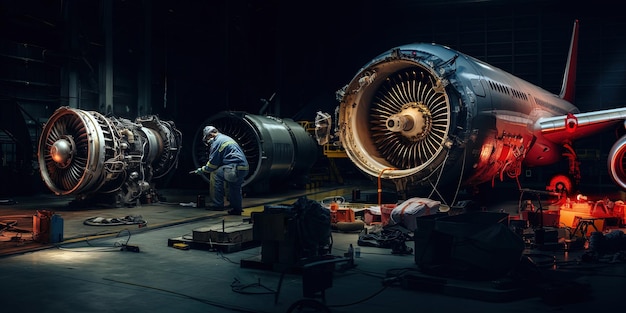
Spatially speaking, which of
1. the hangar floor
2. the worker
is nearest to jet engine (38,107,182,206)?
the worker

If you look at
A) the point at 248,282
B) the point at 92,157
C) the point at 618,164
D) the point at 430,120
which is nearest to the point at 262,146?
the point at 92,157

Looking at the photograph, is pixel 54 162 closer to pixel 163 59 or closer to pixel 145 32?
pixel 145 32

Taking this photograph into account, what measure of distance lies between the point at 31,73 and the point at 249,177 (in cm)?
726

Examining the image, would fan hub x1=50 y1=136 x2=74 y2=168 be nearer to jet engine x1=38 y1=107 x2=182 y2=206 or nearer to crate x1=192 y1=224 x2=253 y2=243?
jet engine x1=38 y1=107 x2=182 y2=206

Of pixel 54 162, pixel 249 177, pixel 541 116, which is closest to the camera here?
pixel 54 162

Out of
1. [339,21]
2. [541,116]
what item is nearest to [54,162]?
[541,116]

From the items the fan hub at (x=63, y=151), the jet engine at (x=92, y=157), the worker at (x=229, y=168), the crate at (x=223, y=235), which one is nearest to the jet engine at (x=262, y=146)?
the jet engine at (x=92, y=157)

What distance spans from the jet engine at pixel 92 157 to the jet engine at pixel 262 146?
9.48 ft

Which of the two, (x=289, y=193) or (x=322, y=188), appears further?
(x=322, y=188)

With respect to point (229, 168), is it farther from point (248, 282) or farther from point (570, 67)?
point (570, 67)

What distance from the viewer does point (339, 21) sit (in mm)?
26078

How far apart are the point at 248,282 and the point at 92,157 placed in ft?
22.8

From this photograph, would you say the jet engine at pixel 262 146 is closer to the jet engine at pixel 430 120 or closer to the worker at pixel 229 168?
the worker at pixel 229 168

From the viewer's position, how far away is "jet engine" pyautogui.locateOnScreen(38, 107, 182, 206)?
38.5 feet
